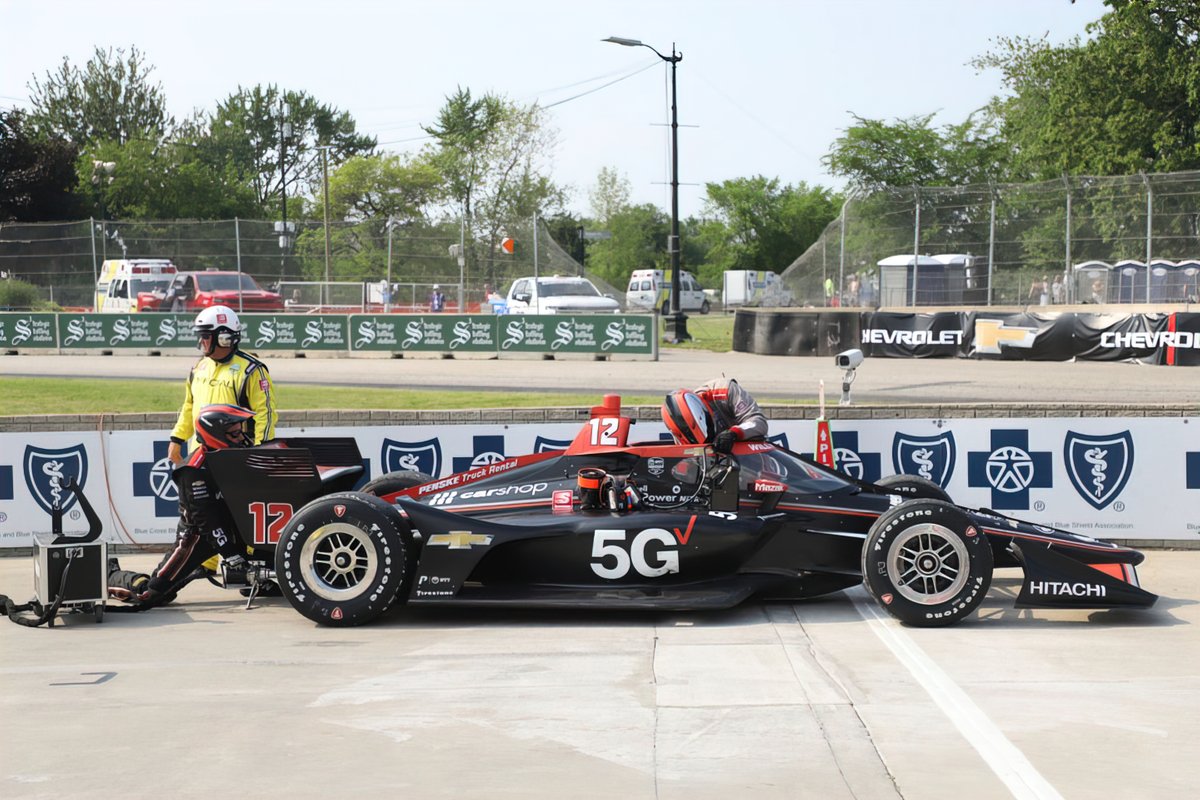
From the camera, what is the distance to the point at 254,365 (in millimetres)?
8758

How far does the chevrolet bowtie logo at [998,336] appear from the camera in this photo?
24969 millimetres

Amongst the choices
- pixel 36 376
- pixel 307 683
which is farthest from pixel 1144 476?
pixel 36 376

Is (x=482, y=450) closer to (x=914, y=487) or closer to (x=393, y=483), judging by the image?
(x=393, y=483)

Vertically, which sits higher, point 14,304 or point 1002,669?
point 14,304

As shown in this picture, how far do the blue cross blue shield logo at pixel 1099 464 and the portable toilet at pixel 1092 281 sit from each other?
1694 cm

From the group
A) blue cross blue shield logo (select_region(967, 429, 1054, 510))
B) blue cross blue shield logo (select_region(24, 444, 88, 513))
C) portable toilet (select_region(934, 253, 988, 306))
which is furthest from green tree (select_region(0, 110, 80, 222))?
blue cross blue shield logo (select_region(967, 429, 1054, 510))

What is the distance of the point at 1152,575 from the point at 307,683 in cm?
616

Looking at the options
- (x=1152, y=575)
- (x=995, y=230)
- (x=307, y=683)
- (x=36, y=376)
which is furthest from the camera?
(x=995, y=230)

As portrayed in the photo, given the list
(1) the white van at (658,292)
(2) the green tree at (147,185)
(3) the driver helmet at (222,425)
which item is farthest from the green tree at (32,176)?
(3) the driver helmet at (222,425)

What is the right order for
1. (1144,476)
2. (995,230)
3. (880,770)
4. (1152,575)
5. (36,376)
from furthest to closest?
(995,230) → (36,376) → (1144,476) → (1152,575) → (880,770)

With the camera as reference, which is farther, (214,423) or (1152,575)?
(1152,575)

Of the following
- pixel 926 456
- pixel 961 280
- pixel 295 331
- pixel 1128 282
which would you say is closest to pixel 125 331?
pixel 295 331

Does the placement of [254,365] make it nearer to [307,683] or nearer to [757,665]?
[307,683]

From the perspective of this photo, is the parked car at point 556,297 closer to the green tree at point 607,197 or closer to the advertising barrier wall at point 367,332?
the advertising barrier wall at point 367,332
